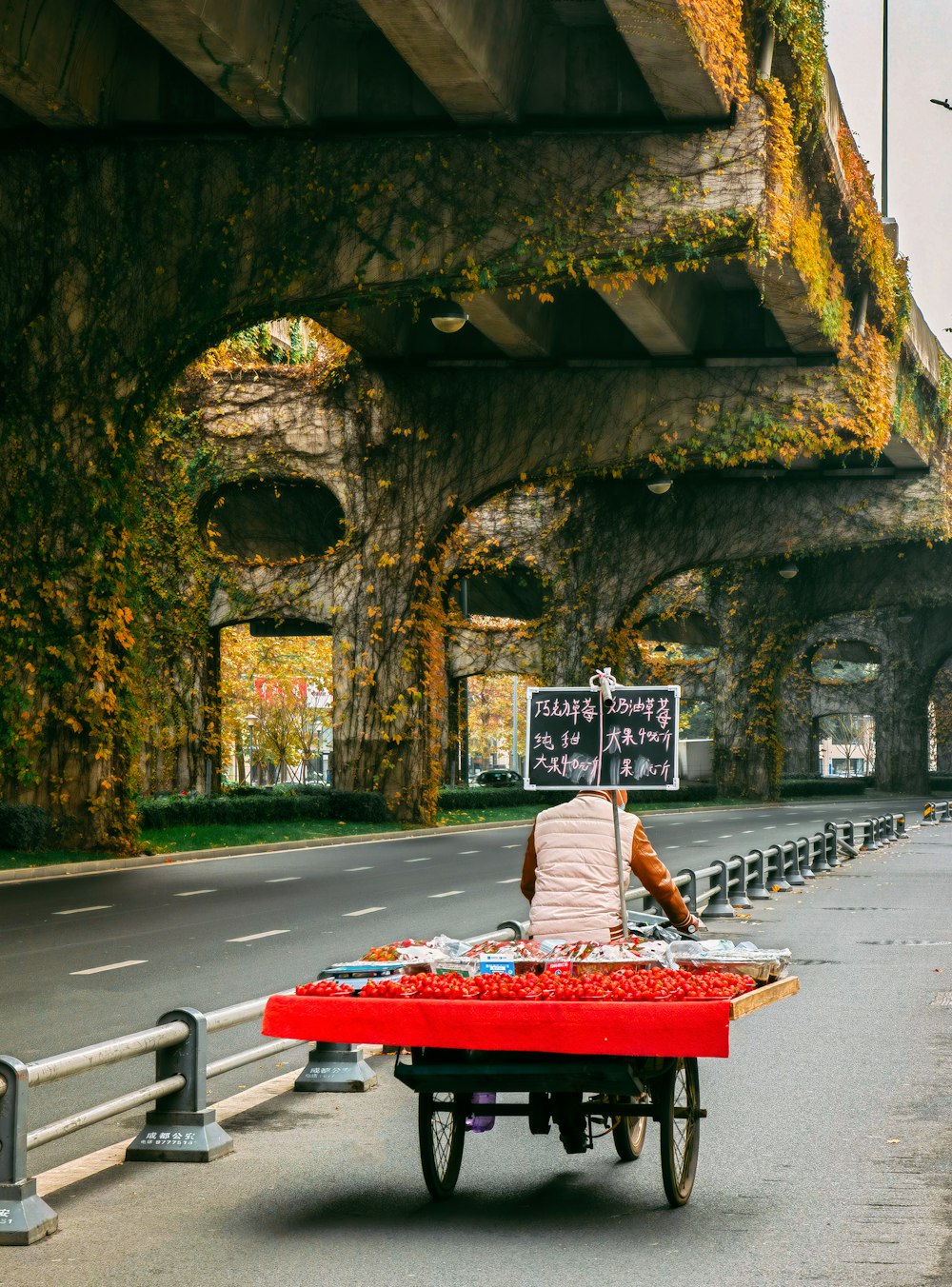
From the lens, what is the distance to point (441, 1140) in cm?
681

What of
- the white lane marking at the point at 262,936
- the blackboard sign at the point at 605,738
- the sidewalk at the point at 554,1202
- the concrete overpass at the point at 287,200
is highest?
the concrete overpass at the point at 287,200

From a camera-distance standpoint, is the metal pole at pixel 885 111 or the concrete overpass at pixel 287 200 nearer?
the concrete overpass at pixel 287 200

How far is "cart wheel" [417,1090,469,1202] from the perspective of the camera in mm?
6453

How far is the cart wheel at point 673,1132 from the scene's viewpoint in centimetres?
631

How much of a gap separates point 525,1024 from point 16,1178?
1.80 meters

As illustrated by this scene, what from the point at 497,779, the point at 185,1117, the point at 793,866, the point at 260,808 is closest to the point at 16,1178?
the point at 185,1117

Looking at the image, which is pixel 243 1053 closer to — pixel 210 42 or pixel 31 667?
pixel 210 42

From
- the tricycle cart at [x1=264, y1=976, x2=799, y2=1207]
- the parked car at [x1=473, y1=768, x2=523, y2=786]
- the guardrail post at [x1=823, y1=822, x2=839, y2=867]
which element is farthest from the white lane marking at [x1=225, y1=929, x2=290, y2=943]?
the parked car at [x1=473, y1=768, x2=523, y2=786]

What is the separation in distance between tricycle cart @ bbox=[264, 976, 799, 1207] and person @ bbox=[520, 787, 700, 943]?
899 mm

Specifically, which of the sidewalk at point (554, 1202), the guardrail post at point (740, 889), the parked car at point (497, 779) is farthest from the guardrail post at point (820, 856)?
Answer: the parked car at point (497, 779)

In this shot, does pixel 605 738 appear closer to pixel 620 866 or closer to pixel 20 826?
pixel 620 866

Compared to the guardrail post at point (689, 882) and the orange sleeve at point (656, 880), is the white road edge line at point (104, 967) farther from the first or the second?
the orange sleeve at point (656, 880)

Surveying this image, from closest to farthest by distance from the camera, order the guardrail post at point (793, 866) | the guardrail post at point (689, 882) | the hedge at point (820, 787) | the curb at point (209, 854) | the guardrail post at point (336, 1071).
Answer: the guardrail post at point (336, 1071), the guardrail post at point (689, 882), the curb at point (209, 854), the guardrail post at point (793, 866), the hedge at point (820, 787)

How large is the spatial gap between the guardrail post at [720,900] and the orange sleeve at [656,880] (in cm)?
→ 1077
